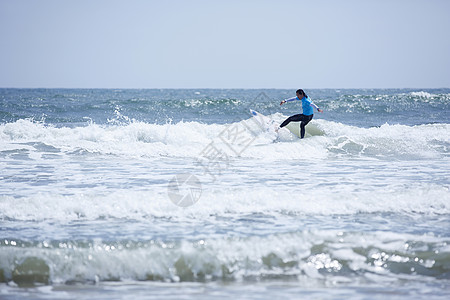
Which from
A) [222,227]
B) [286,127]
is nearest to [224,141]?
[286,127]

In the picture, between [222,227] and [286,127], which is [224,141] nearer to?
[286,127]

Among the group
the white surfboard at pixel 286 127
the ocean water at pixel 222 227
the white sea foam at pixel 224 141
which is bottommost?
the ocean water at pixel 222 227

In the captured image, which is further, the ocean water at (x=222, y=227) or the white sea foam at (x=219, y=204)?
the white sea foam at (x=219, y=204)

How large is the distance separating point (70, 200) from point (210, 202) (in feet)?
5.72

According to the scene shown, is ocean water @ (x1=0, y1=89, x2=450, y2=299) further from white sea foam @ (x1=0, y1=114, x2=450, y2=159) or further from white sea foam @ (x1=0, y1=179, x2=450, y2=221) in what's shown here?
white sea foam @ (x1=0, y1=114, x2=450, y2=159)

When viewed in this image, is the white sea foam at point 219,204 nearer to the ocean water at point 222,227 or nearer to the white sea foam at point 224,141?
the ocean water at point 222,227

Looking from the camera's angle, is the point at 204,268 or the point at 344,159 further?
the point at 344,159

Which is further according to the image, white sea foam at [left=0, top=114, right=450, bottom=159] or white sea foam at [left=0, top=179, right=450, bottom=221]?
white sea foam at [left=0, top=114, right=450, bottom=159]

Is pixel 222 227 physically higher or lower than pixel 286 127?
lower

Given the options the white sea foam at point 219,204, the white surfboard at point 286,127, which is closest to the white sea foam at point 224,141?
the white surfboard at point 286,127

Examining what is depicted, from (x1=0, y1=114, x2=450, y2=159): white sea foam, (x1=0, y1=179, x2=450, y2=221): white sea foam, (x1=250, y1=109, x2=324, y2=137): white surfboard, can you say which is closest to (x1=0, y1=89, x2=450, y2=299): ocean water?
(x1=0, y1=179, x2=450, y2=221): white sea foam

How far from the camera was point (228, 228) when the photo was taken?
4586mm

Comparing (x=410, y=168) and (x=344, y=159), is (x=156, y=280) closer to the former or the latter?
(x=410, y=168)

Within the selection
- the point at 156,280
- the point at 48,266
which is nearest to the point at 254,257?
the point at 156,280
